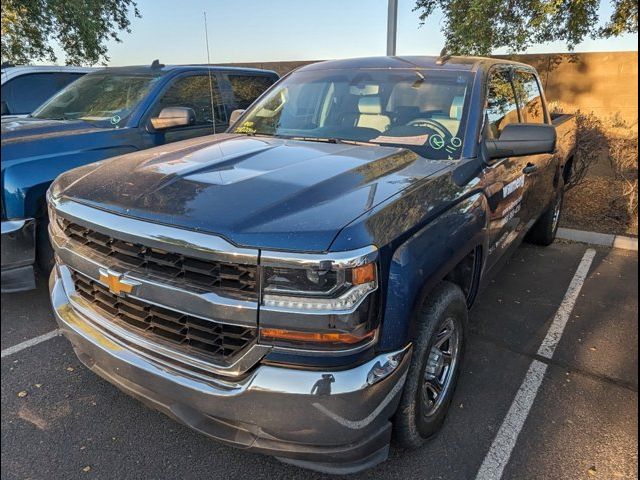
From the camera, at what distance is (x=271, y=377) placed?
1.69m

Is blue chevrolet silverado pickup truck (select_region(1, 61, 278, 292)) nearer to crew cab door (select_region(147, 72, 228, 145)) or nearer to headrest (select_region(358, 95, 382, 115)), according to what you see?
crew cab door (select_region(147, 72, 228, 145))

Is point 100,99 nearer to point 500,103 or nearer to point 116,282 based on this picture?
point 116,282

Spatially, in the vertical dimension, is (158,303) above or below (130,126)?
below

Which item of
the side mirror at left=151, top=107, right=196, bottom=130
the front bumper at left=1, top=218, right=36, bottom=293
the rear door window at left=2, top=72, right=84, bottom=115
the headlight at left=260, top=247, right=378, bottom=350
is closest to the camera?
the front bumper at left=1, top=218, right=36, bottom=293

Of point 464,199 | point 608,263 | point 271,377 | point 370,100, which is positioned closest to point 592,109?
point 608,263

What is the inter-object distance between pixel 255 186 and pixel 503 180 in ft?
5.89

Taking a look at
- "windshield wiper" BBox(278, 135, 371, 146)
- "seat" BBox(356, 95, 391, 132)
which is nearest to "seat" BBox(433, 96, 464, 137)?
"seat" BBox(356, 95, 391, 132)

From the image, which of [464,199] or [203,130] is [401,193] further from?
[203,130]

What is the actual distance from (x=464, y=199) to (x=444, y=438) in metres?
1.26

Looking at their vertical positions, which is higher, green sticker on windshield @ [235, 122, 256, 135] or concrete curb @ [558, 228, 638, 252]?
green sticker on windshield @ [235, 122, 256, 135]

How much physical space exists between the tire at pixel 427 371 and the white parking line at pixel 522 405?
0.96 ft

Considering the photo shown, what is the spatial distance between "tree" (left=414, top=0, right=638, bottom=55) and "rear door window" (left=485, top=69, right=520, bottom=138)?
3.04 meters

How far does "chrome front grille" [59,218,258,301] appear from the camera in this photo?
66.2 inches

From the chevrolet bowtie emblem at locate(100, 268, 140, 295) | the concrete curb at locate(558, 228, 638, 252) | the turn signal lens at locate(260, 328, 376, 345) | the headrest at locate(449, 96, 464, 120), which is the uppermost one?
the headrest at locate(449, 96, 464, 120)
